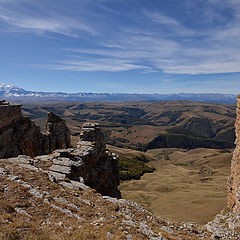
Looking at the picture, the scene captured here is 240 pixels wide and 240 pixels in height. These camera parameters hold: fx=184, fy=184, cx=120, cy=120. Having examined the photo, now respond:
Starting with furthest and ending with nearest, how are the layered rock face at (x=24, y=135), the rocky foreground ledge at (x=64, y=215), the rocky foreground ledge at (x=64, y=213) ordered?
the layered rock face at (x=24, y=135) → the rocky foreground ledge at (x=64, y=213) → the rocky foreground ledge at (x=64, y=215)

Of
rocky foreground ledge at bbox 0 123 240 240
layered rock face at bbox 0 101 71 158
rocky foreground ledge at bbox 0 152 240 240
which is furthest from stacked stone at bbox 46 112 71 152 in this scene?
rocky foreground ledge at bbox 0 152 240 240

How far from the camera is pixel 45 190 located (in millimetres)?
20188

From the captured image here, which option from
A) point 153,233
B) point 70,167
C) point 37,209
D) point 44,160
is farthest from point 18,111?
point 153,233

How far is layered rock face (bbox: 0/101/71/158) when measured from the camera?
41.3m

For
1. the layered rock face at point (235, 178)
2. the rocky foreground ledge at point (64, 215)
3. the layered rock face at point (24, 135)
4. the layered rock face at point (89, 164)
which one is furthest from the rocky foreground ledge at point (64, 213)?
the layered rock face at point (24, 135)

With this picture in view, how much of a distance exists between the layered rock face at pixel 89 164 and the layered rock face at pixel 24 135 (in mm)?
14673

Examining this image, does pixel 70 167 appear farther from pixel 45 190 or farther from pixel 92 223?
pixel 92 223

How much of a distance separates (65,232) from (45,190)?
26.1 feet

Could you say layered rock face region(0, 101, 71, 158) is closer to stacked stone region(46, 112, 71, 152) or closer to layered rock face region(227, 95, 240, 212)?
stacked stone region(46, 112, 71, 152)

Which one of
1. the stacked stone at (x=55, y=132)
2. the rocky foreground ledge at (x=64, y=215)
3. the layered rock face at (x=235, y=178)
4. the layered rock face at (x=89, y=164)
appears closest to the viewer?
the rocky foreground ledge at (x=64, y=215)

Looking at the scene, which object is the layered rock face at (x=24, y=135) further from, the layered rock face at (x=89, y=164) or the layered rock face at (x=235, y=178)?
the layered rock face at (x=235, y=178)

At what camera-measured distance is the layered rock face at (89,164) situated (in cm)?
2883

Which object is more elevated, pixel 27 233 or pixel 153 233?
pixel 27 233

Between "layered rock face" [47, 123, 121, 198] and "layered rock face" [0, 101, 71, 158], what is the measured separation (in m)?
14.7
